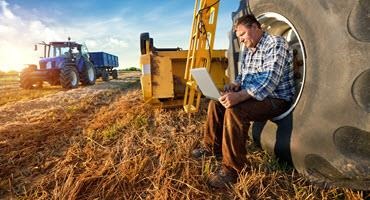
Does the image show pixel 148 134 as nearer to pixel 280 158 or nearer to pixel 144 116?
pixel 144 116

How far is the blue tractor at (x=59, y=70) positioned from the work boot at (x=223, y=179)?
1055cm

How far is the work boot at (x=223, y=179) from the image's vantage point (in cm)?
249

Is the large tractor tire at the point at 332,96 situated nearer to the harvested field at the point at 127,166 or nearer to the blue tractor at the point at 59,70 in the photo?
the harvested field at the point at 127,166

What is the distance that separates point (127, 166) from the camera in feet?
9.45

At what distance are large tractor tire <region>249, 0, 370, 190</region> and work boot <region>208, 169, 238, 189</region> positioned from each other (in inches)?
18.2

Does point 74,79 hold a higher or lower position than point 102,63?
lower

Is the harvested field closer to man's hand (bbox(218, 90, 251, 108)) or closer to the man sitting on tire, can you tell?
the man sitting on tire

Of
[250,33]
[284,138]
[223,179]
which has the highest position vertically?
[250,33]

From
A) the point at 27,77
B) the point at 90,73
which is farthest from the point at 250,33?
the point at 90,73

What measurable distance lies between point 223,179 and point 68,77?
10.7 m

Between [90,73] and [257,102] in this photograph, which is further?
[90,73]

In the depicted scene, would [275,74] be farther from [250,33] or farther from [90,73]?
[90,73]

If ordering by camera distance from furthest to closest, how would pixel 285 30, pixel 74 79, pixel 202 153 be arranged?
pixel 74 79
pixel 202 153
pixel 285 30

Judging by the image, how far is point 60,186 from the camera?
8.71 feet
